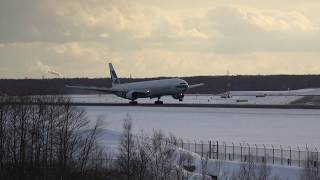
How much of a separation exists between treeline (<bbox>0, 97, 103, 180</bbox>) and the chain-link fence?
8853 millimetres

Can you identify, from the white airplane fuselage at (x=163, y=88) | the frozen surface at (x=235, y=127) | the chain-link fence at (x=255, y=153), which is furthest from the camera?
the white airplane fuselage at (x=163, y=88)

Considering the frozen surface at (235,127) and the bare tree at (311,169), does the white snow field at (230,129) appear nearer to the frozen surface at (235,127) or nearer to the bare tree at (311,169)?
the frozen surface at (235,127)

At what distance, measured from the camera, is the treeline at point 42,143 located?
44062mm

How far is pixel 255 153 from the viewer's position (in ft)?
166

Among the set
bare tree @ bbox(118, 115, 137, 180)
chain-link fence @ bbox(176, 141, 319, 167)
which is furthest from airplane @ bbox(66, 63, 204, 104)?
bare tree @ bbox(118, 115, 137, 180)

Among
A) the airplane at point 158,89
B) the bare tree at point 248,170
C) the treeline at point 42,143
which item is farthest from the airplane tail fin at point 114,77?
the bare tree at point 248,170

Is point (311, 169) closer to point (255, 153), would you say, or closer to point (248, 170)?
point (248, 170)

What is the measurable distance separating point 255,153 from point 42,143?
1719 cm

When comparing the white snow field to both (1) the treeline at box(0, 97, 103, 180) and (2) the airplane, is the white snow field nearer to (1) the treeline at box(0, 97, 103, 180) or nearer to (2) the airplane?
(1) the treeline at box(0, 97, 103, 180)

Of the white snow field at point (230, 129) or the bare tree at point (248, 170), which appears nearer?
the bare tree at point (248, 170)

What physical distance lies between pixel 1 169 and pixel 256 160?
18.5 m

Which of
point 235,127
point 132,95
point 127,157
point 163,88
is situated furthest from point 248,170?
point 132,95

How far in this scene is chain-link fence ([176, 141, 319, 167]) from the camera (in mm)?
46531

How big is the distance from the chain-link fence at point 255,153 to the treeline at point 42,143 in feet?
29.0
